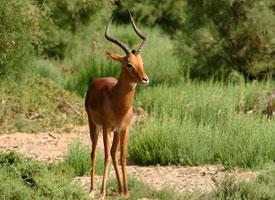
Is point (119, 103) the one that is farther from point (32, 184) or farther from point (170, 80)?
point (170, 80)

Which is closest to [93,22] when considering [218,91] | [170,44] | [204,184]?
[170,44]

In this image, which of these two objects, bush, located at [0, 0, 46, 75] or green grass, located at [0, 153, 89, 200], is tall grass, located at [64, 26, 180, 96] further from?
green grass, located at [0, 153, 89, 200]

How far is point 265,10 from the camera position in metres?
16.4

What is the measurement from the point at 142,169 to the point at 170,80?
20.4 ft

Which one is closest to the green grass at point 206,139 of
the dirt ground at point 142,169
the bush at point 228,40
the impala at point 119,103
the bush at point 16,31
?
the dirt ground at point 142,169

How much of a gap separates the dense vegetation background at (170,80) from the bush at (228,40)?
0.02m

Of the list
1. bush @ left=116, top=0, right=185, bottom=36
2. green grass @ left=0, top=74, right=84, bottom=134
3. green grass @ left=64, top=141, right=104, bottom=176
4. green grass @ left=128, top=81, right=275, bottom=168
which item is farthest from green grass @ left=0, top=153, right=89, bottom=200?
bush @ left=116, top=0, right=185, bottom=36

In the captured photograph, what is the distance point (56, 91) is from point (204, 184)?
5998mm

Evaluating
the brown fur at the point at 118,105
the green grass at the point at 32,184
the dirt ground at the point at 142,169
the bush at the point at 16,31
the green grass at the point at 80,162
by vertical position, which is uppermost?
the bush at the point at 16,31

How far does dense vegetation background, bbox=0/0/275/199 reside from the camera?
→ 9688mm

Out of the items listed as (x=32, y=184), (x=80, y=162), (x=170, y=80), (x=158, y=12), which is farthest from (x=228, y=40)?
(x=32, y=184)

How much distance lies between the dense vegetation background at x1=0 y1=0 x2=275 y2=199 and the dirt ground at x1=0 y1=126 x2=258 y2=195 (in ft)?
0.86

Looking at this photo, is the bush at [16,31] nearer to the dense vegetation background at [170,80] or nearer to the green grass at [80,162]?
the dense vegetation background at [170,80]

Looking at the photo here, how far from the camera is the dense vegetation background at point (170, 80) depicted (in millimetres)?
9688
